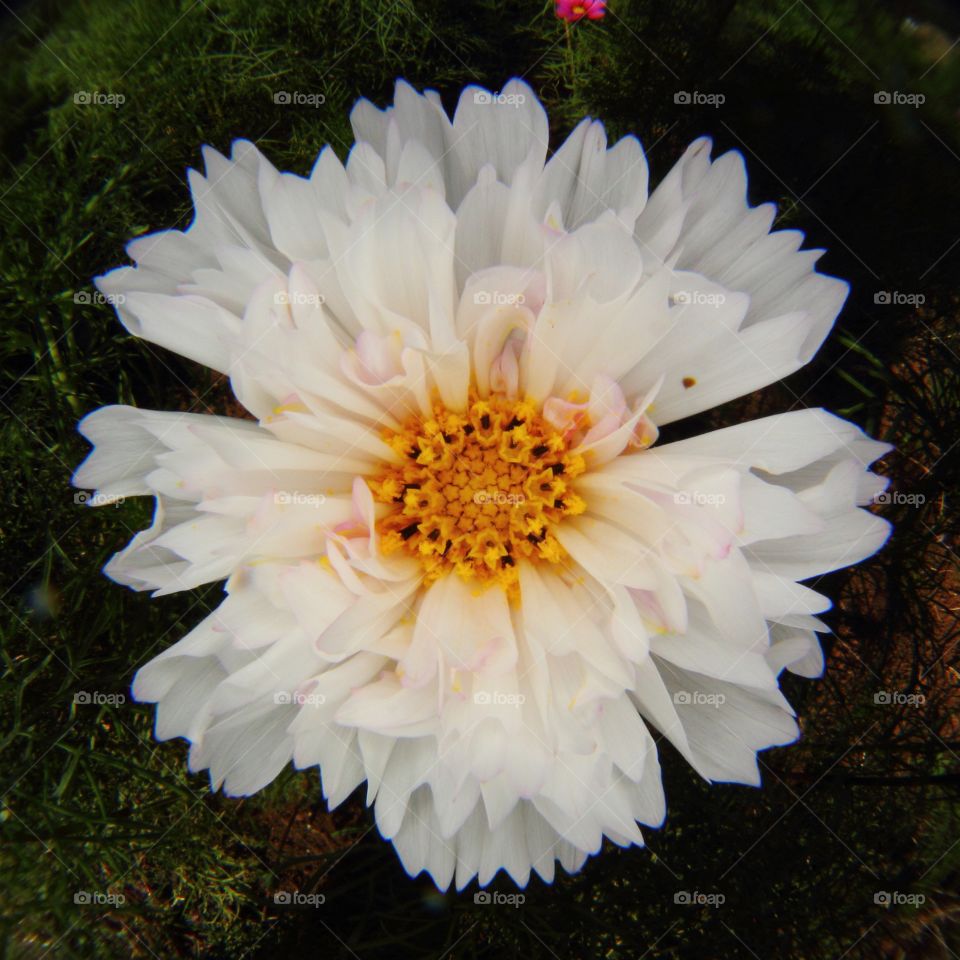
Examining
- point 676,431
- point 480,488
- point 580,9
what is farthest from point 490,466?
point 580,9

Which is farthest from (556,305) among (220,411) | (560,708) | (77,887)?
(77,887)

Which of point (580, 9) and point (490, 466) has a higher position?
point (580, 9)

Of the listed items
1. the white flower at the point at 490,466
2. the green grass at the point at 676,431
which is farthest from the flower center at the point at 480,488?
the green grass at the point at 676,431

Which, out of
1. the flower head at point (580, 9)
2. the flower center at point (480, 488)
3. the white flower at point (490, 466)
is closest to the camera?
the white flower at point (490, 466)

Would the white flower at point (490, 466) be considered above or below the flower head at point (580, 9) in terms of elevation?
below

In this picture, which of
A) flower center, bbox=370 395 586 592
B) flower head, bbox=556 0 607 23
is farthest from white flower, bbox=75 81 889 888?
flower head, bbox=556 0 607 23

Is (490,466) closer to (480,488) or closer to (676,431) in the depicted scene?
(480,488)

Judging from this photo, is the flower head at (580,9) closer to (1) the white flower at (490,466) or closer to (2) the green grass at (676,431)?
(2) the green grass at (676,431)
